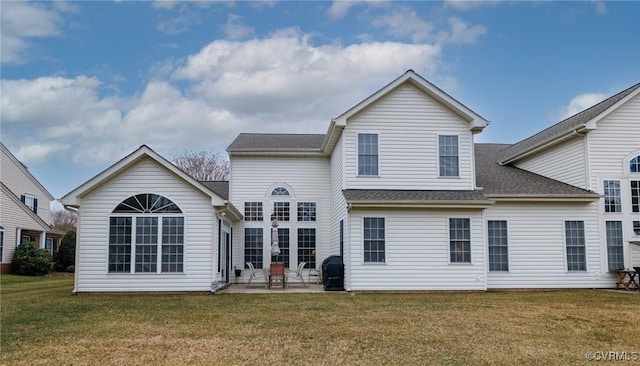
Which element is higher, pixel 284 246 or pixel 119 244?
pixel 119 244

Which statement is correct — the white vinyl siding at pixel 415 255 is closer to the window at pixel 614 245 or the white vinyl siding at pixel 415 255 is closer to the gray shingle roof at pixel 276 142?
the window at pixel 614 245

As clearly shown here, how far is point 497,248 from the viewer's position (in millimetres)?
16828

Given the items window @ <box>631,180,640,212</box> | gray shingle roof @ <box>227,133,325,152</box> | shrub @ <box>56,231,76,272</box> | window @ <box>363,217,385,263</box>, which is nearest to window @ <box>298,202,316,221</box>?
gray shingle roof @ <box>227,133,325,152</box>

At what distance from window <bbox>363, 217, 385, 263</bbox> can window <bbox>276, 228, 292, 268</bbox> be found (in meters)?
5.20

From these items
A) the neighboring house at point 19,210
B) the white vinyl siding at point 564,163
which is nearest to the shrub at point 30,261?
the neighboring house at point 19,210

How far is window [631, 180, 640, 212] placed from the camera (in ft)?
55.4

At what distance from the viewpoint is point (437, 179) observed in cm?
1680

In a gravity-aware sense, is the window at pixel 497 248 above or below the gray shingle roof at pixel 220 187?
below

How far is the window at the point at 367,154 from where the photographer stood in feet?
55.0

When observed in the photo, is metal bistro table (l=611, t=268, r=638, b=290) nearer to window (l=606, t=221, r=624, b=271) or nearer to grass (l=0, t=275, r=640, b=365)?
window (l=606, t=221, r=624, b=271)

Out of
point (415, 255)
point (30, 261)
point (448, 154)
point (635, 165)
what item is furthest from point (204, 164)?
point (635, 165)

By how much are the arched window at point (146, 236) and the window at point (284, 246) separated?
5.70 metres

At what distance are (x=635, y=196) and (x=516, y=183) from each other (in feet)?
11.7

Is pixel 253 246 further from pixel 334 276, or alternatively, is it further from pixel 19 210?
pixel 19 210
